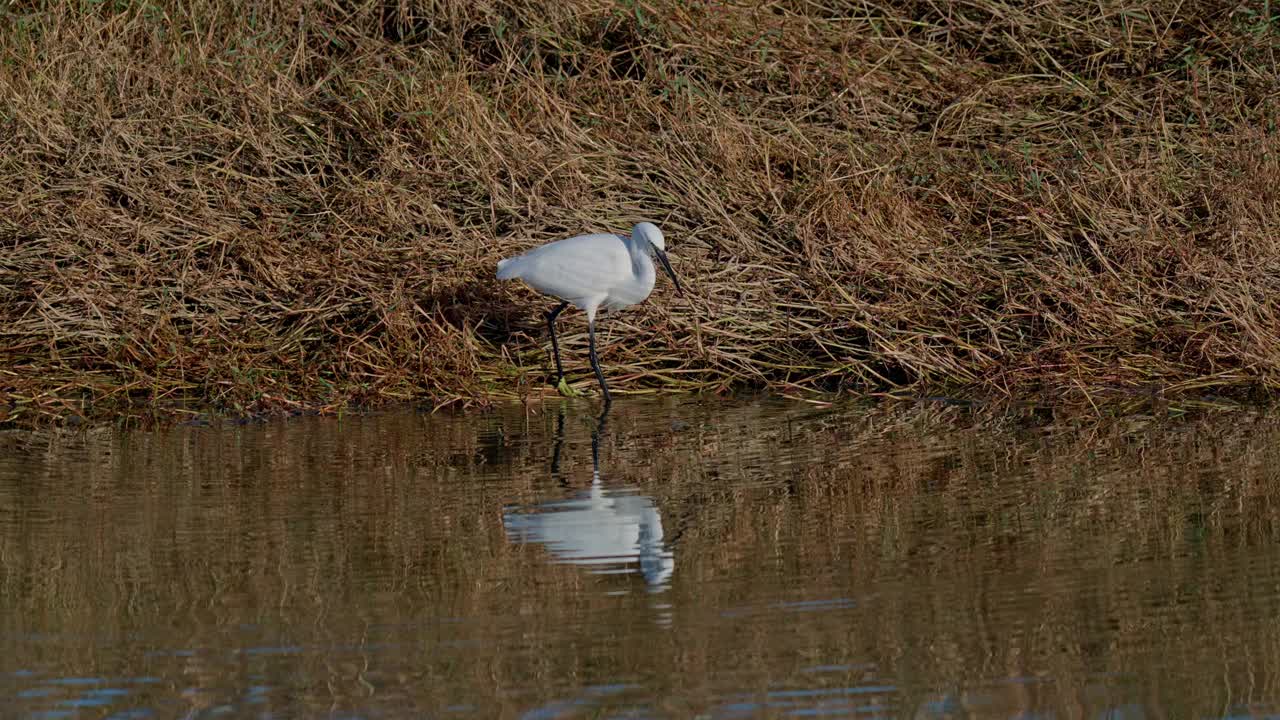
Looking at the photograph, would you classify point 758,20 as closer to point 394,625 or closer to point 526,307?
point 526,307

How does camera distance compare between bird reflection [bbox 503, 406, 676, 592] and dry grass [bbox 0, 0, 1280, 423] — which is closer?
bird reflection [bbox 503, 406, 676, 592]

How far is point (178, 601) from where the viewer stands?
4.19 m

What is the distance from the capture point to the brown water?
135 inches

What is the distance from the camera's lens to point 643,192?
9.11m

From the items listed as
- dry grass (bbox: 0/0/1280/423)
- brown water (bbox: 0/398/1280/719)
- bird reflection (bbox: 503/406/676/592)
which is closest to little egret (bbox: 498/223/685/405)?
dry grass (bbox: 0/0/1280/423)

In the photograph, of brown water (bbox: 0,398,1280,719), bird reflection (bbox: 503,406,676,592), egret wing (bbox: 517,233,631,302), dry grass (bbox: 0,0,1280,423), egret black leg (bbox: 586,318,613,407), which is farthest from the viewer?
dry grass (bbox: 0,0,1280,423)

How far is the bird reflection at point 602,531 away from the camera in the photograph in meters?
4.53

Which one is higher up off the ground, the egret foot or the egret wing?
the egret wing

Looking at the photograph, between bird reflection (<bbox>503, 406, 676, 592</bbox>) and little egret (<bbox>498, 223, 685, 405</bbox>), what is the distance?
195cm

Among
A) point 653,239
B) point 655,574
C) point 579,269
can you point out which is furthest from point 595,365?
point 655,574

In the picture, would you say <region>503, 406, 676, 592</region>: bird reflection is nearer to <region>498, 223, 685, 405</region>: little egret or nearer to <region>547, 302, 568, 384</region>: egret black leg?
<region>498, 223, 685, 405</region>: little egret

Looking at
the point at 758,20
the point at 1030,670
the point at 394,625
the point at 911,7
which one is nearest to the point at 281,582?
the point at 394,625

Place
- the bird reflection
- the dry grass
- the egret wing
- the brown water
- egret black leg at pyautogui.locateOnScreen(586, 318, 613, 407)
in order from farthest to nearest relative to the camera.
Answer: the dry grass < egret black leg at pyautogui.locateOnScreen(586, 318, 613, 407) < the egret wing < the bird reflection < the brown water

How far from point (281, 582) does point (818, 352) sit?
425 cm
